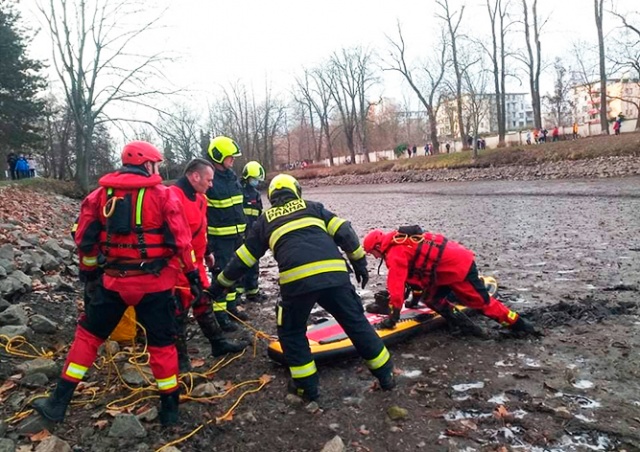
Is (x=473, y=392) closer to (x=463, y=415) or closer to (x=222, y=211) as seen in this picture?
(x=463, y=415)

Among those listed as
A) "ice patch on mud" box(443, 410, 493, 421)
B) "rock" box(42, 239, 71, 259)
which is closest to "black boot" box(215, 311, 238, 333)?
"ice patch on mud" box(443, 410, 493, 421)

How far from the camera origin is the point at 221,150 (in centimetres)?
602

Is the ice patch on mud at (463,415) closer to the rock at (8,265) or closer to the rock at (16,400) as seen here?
the rock at (16,400)

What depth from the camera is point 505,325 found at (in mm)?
5246

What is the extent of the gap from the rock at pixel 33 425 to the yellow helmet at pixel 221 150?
3.36 m

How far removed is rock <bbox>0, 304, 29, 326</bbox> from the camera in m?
5.15

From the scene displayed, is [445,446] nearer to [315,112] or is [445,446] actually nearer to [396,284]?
[396,284]

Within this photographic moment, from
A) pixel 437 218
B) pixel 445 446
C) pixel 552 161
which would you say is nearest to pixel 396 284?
pixel 445 446

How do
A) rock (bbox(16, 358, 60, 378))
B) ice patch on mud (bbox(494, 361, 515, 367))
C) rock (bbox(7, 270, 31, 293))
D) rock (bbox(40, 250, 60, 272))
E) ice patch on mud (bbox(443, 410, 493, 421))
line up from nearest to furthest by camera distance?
1. ice patch on mud (bbox(443, 410, 493, 421))
2. rock (bbox(16, 358, 60, 378))
3. ice patch on mud (bbox(494, 361, 515, 367))
4. rock (bbox(7, 270, 31, 293))
5. rock (bbox(40, 250, 60, 272))

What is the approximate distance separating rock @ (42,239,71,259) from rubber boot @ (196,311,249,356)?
513 centimetres

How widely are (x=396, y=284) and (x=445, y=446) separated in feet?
6.01

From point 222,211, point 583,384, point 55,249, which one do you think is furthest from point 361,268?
point 55,249

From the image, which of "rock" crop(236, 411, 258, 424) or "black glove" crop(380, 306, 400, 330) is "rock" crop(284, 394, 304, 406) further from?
"black glove" crop(380, 306, 400, 330)

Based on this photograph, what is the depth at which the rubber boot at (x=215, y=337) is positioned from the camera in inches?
198
